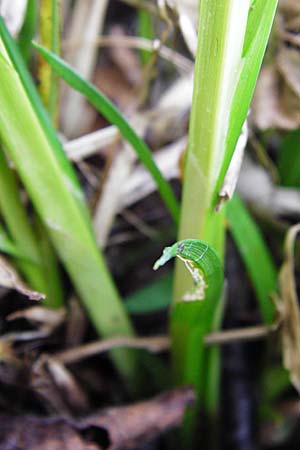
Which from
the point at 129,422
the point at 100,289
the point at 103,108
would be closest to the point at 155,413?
the point at 129,422

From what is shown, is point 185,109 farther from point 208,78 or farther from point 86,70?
point 208,78

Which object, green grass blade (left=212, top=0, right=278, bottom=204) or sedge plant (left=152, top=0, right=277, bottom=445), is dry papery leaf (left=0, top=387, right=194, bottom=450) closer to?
sedge plant (left=152, top=0, right=277, bottom=445)

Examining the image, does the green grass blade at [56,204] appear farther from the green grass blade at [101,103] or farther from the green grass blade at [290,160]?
the green grass blade at [290,160]

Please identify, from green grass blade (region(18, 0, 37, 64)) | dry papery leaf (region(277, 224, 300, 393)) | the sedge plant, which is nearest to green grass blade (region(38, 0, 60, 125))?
green grass blade (region(18, 0, 37, 64))

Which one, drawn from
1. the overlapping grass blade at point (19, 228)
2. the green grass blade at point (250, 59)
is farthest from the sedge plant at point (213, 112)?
the overlapping grass blade at point (19, 228)

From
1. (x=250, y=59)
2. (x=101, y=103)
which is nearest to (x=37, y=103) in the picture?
(x=101, y=103)

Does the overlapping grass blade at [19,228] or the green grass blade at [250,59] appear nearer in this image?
the green grass blade at [250,59]
